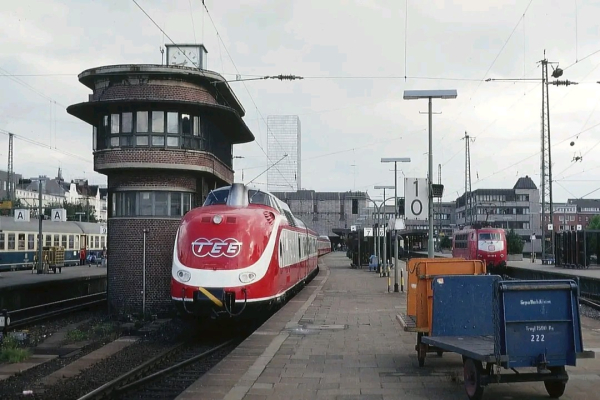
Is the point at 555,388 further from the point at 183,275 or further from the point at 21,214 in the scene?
the point at 21,214

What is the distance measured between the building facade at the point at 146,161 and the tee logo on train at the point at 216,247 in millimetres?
9778

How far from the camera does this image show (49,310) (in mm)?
28891

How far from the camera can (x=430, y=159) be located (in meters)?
22.1

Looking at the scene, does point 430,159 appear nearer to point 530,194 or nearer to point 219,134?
point 219,134

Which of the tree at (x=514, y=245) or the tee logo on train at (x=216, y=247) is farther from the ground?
the tee logo on train at (x=216, y=247)

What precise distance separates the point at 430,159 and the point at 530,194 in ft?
299

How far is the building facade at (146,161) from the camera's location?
25312 millimetres

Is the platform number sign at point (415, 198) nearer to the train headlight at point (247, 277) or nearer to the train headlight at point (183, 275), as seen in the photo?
the train headlight at point (247, 277)

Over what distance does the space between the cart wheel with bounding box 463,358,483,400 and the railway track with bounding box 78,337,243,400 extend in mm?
4919

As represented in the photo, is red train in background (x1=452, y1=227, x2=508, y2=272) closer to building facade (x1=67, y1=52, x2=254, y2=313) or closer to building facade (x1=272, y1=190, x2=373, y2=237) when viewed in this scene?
building facade (x1=67, y1=52, x2=254, y2=313)

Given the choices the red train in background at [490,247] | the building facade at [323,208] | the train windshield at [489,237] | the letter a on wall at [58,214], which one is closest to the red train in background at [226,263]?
the red train in background at [490,247]

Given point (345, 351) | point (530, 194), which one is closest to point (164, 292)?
point (345, 351)

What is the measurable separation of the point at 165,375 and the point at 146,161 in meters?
13.6

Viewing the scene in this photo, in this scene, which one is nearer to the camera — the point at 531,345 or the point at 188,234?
the point at 531,345
